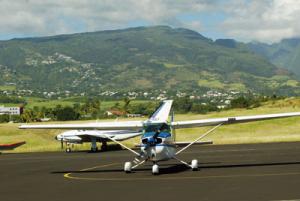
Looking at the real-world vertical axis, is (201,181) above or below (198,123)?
below

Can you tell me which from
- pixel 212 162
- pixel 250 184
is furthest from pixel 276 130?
pixel 250 184

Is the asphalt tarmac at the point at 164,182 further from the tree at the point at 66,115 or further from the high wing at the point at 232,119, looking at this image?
the tree at the point at 66,115

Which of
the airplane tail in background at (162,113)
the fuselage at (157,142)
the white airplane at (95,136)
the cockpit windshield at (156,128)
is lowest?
the white airplane at (95,136)

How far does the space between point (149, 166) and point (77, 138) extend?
2178 centimetres

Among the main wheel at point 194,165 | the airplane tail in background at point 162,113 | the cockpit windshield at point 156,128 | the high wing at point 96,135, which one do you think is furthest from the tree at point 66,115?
the cockpit windshield at point 156,128

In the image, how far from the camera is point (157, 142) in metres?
25.1

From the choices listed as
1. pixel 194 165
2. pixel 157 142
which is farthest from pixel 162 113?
pixel 194 165

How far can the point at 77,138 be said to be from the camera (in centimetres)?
5169

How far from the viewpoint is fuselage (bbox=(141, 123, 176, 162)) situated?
25.1 metres

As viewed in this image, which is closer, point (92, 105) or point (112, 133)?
point (112, 133)

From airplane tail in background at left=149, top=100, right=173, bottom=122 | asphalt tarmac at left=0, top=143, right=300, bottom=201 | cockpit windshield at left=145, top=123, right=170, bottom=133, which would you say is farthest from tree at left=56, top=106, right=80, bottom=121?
cockpit windshield at left=145, top=123, right=170, bottom=133

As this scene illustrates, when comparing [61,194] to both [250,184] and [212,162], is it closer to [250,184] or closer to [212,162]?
[250,184]

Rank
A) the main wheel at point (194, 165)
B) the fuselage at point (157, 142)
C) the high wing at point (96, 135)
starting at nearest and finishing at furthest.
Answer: the fuselage at point (157, 142), the main wheel at point (194, 165), the high wing at point (96, 135)

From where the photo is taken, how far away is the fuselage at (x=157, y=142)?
25.1 metres
